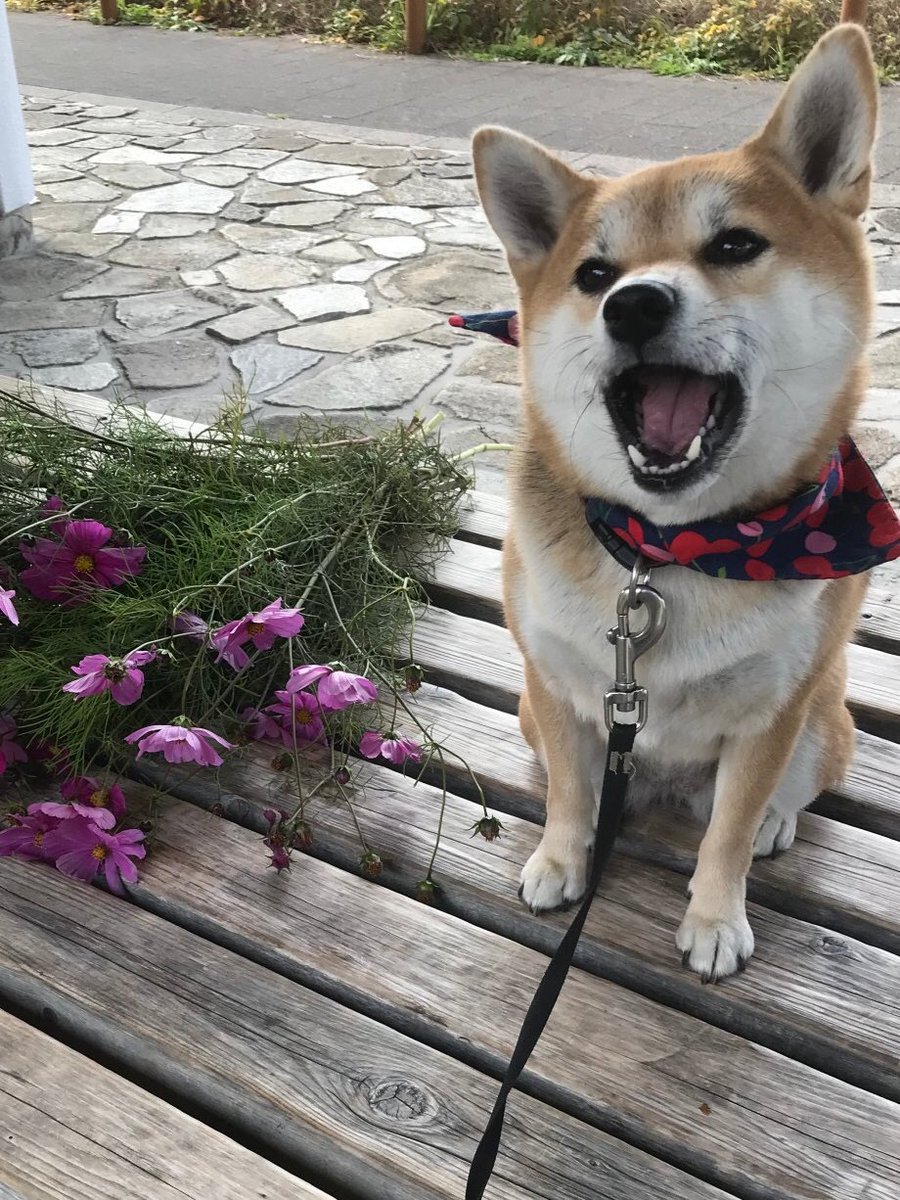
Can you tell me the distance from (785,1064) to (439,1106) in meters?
0.49

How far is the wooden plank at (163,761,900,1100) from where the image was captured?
157 cm

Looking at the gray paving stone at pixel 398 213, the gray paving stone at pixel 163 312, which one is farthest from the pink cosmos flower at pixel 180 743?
the gray paving stone at pixel 398 213

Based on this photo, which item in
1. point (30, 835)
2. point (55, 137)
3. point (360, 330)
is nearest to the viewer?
point (30, 835)

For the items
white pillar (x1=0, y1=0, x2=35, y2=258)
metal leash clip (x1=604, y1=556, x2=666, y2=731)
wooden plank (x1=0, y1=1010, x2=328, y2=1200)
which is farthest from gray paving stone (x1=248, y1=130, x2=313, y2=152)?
wooden plank (x1=0, y1=1010, x2=328, y2=1200)

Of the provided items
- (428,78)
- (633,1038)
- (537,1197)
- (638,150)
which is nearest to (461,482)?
(633,1038)

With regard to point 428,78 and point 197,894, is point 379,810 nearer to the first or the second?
point 197,894

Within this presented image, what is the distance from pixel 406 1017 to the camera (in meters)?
1.59

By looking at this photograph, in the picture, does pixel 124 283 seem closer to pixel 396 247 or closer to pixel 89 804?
pixel 396 247

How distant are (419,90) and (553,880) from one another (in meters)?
7.55

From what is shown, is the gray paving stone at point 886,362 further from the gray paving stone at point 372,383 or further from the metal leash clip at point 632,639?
the metal leash clip at point 632,639

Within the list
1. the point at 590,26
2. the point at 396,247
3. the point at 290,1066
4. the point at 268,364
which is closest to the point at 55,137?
the point at 396,247

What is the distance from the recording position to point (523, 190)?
5.31ft

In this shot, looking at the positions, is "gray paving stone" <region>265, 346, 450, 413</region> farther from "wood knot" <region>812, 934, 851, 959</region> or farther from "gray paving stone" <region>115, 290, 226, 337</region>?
"wood knot" <region>812, 934, 851, 959</region>

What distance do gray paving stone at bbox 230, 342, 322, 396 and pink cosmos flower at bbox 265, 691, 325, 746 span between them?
6.71ft
